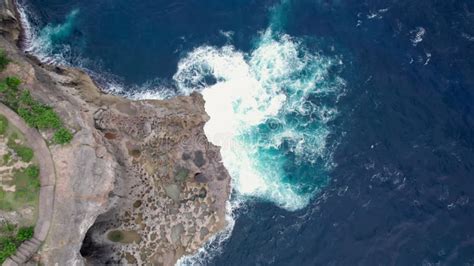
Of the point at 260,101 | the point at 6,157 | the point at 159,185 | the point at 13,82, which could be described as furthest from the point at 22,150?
the point at 260,101

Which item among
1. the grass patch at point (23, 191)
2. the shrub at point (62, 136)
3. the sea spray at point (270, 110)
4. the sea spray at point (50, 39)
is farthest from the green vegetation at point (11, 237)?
the sea spray at point (50, 39)

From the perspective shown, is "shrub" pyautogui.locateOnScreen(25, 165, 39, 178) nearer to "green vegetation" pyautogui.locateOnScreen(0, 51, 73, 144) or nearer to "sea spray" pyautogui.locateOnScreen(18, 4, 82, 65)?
"green vegetation" pyautogui.locateOnScreen(0, 51, 73, 144)

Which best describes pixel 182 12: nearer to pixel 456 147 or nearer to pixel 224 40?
pixel 224 40

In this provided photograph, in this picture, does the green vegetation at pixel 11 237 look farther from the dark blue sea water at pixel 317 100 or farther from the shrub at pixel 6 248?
the dark blue sea water at pixel 317 100

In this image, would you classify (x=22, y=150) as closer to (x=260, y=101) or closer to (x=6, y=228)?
(x=6, y=228)

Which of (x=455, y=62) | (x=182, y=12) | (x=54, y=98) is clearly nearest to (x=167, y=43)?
(x=182, y=12)

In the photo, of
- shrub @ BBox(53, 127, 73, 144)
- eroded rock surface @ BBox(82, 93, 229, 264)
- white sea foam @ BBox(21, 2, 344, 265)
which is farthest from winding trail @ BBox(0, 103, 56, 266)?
white sea foam @ BBox(21, 2, 344, 265)
